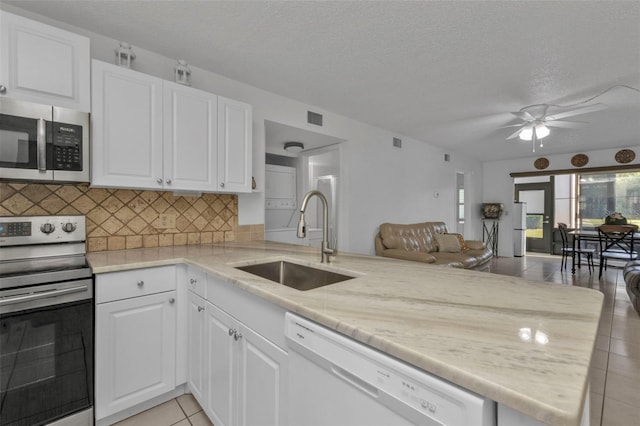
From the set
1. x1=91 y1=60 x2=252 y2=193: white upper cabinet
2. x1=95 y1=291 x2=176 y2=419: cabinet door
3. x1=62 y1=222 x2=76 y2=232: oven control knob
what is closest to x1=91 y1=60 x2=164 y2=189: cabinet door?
x1=91 y1=60 x2=252 y2=193: white upper cabinet

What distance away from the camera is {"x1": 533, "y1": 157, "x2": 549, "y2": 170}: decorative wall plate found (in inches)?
270

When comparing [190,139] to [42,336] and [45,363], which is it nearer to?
[42,336]

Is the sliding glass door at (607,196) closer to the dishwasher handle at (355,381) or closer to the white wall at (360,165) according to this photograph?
the white wall at (360,165)

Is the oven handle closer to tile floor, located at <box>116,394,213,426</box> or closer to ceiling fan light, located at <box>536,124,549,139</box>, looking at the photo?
tile floor, located at <box>116,394,213,426</box>

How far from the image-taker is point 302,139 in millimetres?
4023

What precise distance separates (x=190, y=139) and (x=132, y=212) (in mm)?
→ 730

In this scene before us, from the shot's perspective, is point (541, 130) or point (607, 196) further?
point (607, 196)

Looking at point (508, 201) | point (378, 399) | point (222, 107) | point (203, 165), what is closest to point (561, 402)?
point (378, 399)

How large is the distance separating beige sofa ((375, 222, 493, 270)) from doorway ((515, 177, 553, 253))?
398 cm

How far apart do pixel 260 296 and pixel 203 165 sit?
1473 mm

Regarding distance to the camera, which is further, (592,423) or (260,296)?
(592,423)

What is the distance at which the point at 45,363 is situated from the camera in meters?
1.41

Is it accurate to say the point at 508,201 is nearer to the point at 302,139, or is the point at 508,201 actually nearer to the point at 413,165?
the point at 413,165

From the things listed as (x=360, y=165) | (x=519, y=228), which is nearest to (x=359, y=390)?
(x=360, y=165)
